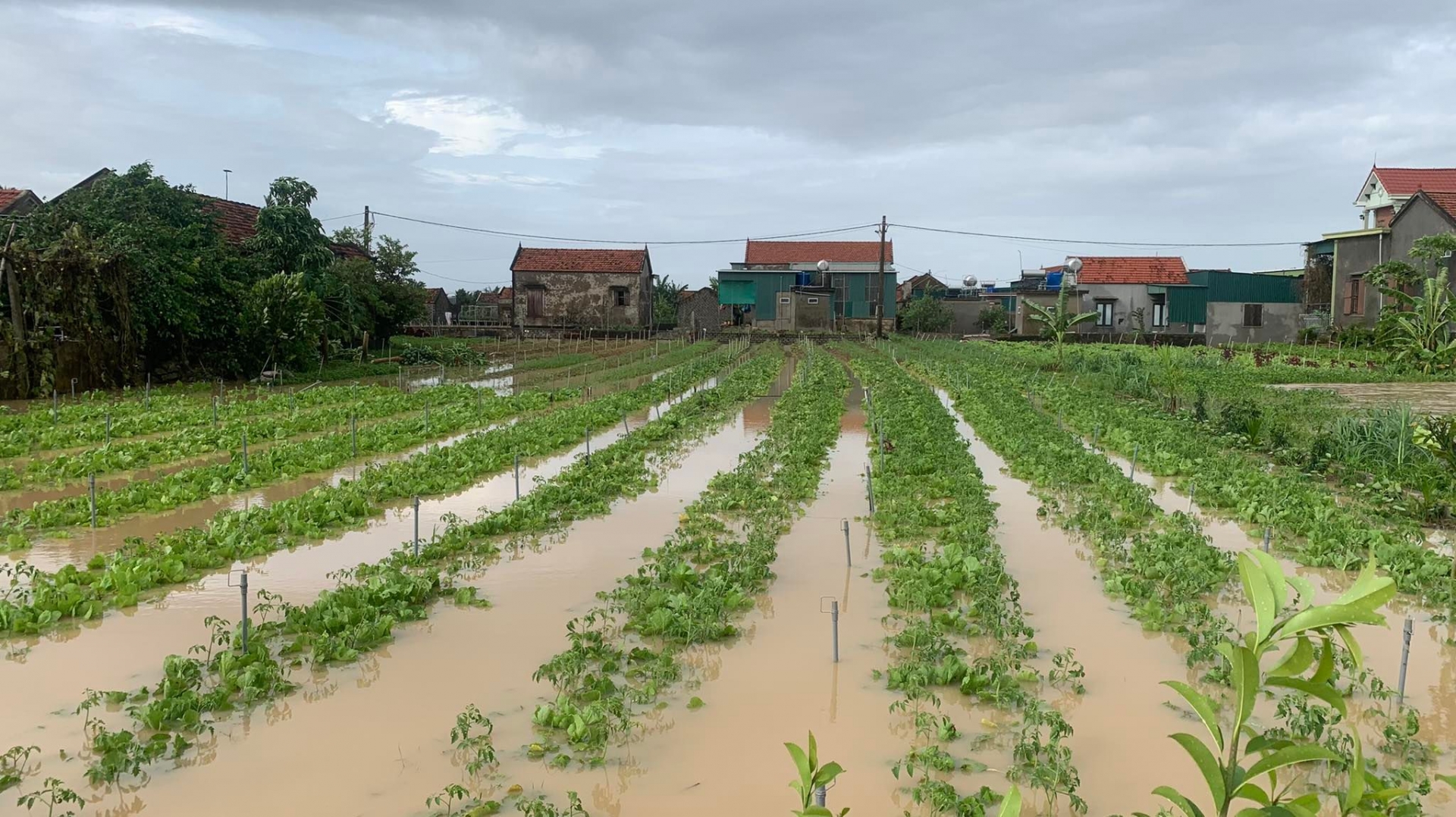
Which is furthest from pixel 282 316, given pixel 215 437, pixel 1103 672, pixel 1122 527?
pixel 1103 672

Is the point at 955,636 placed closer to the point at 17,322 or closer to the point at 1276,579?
the point at 1276,579

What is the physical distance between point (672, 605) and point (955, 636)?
74.8 inches

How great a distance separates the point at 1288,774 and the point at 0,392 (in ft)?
68.4

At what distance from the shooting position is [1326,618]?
1.92m

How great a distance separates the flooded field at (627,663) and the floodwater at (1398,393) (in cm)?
1010

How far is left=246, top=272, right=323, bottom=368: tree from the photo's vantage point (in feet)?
73.4

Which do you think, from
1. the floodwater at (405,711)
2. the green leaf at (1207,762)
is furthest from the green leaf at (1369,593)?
the floodwater at (405,711)

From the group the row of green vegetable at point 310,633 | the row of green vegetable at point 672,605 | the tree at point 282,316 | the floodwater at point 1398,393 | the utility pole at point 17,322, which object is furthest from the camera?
the tree at point 282,316

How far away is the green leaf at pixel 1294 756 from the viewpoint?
7.16ft

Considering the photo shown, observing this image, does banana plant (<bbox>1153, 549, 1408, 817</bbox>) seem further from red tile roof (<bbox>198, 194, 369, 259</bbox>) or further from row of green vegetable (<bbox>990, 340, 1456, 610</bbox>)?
red tile roof (<bbox>198, 194, 369, 259</bbox>)

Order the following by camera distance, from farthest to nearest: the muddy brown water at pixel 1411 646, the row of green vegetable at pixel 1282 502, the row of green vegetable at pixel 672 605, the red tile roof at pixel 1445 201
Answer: the red tile roof at pixel 1445 201 < the row of green vegetable at pixel 1282 502 < the muddy brown water at pixel 1411 646 < the row of green vegetable at pixel 672 605

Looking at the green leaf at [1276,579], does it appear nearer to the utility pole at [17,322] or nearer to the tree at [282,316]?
the utility pole at [17,322]

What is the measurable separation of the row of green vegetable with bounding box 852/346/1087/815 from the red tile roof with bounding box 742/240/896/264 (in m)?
43.2

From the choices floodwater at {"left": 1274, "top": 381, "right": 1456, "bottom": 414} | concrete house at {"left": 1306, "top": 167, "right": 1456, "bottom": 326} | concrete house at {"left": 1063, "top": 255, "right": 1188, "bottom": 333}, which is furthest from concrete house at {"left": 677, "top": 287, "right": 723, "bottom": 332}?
floodwater at {"left": 1274, "top": 381, "right": 1456, "bottom": 414}
